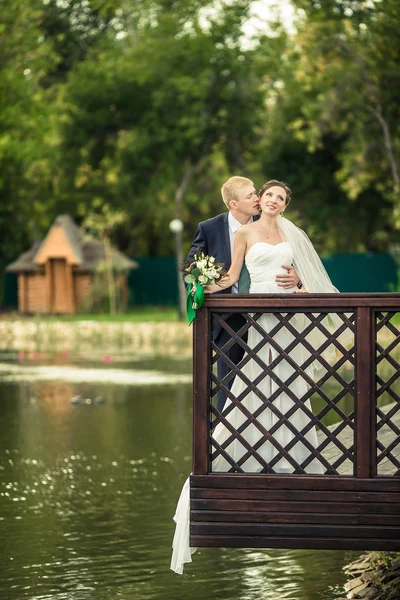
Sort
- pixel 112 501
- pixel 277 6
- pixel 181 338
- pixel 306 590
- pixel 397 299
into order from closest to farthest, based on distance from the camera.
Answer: pixel 397 299
pixel 306 590
pixel 112 501
pixel 181 338
pixel 277 6

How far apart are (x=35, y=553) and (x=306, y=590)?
2090 millimetres

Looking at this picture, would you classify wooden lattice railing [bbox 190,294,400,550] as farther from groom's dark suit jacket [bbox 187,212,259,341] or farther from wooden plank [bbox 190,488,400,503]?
groom's dark suit jacket [bbox 187,212,259,341]

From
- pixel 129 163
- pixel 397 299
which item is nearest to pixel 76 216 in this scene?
pixel 129 163

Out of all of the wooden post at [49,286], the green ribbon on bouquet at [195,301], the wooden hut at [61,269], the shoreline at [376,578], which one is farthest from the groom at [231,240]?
the wooden post at [49,286]

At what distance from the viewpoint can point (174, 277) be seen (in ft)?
135

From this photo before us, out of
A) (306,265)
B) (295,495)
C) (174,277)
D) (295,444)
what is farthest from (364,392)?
(174,277)

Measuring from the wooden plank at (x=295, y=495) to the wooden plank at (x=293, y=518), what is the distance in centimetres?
8

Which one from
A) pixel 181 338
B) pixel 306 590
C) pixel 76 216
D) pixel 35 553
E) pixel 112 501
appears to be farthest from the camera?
pixel 76 216

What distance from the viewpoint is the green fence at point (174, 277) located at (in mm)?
37812

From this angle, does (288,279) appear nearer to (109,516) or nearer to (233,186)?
(233,186)

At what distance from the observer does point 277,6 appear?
37.0m

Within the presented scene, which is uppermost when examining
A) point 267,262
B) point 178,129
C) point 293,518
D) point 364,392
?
point 178,129

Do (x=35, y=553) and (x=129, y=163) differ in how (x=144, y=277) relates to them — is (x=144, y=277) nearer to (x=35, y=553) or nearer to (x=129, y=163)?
(x=129, y=163)

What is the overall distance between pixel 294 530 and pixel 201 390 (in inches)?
33.7
